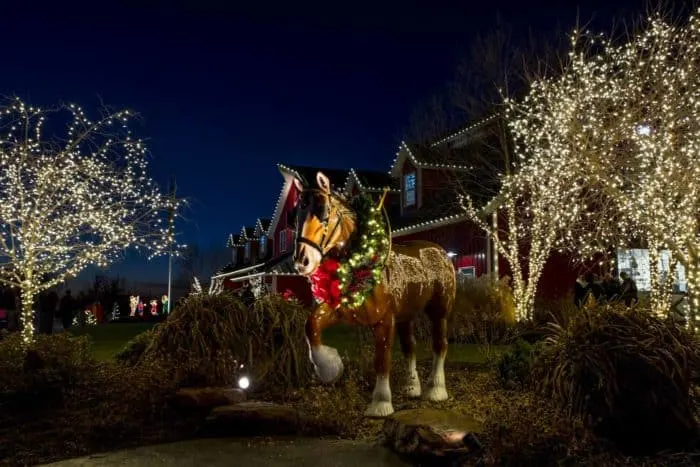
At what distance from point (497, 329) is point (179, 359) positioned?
344 inches

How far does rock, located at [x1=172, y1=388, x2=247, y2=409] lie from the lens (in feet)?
22.4

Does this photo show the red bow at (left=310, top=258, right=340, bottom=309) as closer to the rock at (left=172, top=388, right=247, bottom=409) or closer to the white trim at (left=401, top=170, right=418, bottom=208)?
the rock at (left=172, top=388, right=247, bottom=409)

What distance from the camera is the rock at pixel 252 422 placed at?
19.6 ft

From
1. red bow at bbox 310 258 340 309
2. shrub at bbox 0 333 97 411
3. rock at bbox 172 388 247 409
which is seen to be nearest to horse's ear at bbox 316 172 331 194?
red bow at bbox 310 258 340 309

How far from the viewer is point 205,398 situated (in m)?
6.84

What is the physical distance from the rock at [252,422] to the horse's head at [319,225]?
1490mm

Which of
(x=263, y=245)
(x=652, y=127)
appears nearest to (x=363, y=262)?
(x=652, y=127)

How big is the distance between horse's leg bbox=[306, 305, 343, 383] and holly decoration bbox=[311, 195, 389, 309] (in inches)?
5.4

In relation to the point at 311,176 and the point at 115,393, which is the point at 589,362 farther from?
the point at 311,176

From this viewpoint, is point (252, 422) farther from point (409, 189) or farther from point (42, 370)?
point (409, 189)

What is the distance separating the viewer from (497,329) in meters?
14.5

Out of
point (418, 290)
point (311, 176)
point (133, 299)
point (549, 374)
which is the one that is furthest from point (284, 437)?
point (133, 299)

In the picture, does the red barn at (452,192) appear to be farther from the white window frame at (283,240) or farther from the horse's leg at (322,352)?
the horse's leg at (322,352)

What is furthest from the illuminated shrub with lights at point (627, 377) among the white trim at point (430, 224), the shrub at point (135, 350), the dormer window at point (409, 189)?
the dormer window at point (409, 189)
